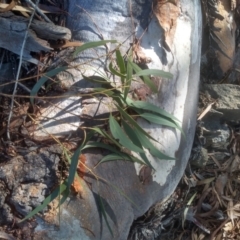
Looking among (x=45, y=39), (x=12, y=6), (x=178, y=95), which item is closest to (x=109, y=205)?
(x=178, y=95)

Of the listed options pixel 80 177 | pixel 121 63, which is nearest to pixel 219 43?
pixel 121 63

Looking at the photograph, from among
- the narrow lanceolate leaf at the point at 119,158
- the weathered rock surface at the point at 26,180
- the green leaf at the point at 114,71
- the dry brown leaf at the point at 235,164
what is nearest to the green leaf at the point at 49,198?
the weathered rock surface at the point at 26,180

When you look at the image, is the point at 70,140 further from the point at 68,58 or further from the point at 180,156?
the point at 180,156

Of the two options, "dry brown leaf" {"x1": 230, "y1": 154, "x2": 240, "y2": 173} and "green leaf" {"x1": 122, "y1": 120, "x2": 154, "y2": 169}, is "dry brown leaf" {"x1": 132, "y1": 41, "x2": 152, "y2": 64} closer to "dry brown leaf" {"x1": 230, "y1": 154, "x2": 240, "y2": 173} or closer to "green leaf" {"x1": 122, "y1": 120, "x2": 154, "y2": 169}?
"green leaf" {"x1": 122, "y1": 120, "x2": 154, "y2": 169}

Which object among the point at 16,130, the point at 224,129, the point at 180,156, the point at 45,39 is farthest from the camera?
the point at 224,129

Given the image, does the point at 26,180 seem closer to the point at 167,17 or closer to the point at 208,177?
the point at 167,17

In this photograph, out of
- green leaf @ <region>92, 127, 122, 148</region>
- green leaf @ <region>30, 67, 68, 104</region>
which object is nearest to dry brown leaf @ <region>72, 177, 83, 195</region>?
green leaf @ <region>92, 127, 122, 148</region>
